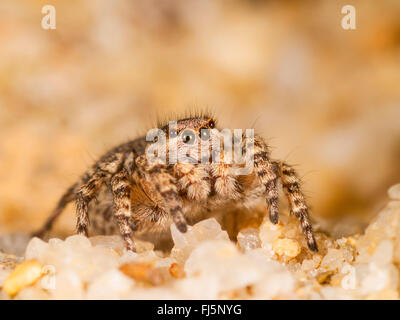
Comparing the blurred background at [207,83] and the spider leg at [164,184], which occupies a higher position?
the blurred background at [207,83]

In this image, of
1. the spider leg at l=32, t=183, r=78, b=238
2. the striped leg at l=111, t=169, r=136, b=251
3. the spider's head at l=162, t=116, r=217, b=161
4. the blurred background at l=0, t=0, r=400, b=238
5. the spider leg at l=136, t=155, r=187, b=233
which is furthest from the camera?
the blurred background at l=0, t=0, r=400, b=238

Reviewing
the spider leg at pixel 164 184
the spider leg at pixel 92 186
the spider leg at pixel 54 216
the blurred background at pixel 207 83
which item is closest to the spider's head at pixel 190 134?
the spider leg at pixel 164 184

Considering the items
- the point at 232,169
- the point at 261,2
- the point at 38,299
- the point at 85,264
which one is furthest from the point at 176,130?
the point at 261,2

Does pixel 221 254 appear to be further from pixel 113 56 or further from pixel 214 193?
pixel 113 56

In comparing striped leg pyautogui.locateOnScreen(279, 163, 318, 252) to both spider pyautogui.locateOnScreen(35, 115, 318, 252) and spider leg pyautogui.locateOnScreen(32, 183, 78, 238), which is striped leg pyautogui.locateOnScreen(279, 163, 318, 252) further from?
spider leg pyautogui.locateOnScreen(32, 183, 78, 238)

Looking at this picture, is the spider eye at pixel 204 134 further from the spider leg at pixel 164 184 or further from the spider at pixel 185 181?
the spider leg at pixel 164 184

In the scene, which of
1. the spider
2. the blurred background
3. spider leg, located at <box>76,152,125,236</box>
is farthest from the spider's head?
the blurred background
